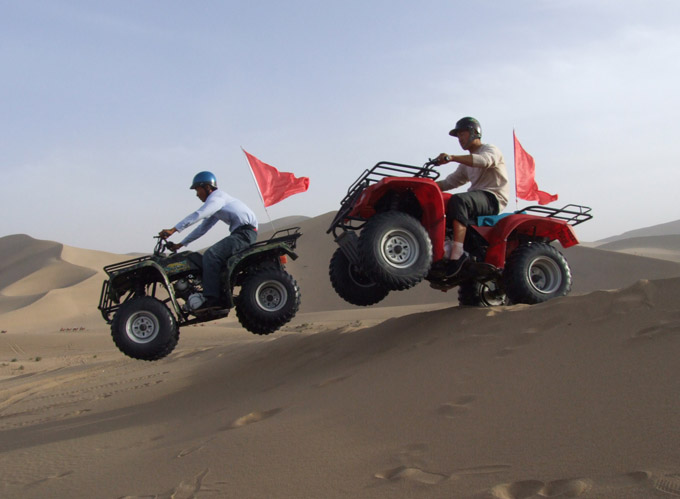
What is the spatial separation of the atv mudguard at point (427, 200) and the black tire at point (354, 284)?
0.90 meters

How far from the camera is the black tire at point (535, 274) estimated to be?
591cm

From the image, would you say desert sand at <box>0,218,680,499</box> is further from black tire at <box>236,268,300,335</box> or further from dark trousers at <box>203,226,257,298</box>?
dark trousers at <box>203,226,257,298</box>

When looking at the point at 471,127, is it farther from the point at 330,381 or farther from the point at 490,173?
the point at 330,381

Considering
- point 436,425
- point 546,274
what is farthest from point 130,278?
point 436,425

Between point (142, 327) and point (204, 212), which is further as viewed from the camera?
point (204, 212)

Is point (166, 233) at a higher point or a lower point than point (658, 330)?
higher

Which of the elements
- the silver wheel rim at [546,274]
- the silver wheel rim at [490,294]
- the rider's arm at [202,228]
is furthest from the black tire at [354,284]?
the rider's arm at [202,228]

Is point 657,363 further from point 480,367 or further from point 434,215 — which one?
point 434,215

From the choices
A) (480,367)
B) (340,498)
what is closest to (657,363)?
(480,367)

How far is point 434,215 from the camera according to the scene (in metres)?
5.77

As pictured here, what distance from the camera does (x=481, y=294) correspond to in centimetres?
704

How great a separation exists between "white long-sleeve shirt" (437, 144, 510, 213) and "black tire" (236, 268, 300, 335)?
2.40 meters

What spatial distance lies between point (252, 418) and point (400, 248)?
217cm

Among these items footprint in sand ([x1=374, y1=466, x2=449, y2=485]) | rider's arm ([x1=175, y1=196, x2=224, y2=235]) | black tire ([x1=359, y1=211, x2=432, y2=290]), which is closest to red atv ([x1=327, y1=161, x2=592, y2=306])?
black tire ([x1=359, y1=211, x2=432, y2=290])
